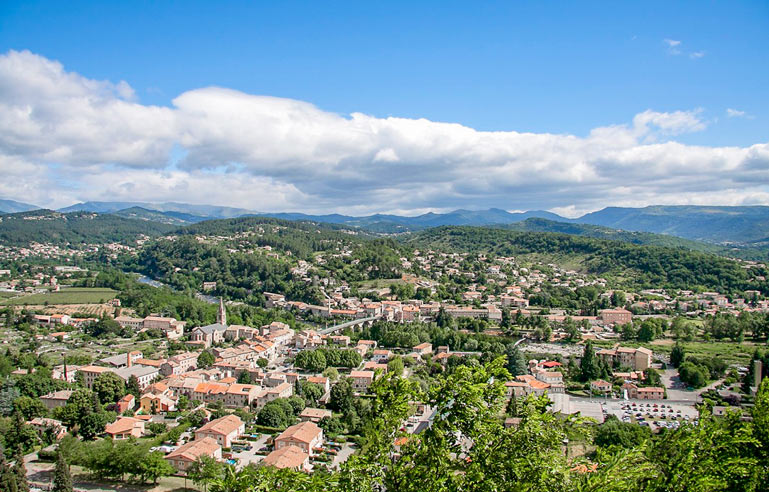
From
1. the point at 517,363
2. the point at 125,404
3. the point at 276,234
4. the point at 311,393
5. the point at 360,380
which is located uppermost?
the point at 276,234

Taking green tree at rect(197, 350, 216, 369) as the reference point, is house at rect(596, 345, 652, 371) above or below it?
below

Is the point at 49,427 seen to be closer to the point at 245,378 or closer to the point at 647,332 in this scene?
the point at 245,378

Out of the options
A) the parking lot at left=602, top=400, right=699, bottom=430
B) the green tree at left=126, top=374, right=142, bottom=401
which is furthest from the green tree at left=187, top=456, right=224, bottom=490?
the parking lot at left=602, top=400, right=699, bottom=430

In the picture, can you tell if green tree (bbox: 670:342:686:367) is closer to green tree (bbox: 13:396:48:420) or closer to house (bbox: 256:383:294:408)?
house (bbox: 256:383:294:408)

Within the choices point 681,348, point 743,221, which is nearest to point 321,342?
point 681,348

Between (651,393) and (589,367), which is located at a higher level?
(589,367)

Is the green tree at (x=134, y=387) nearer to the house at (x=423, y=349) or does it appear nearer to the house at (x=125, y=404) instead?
the house at (x=125, y=404)

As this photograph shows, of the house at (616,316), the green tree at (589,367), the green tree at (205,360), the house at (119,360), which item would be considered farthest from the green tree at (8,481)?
the house at (616,316)

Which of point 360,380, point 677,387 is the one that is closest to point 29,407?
point 360,380
